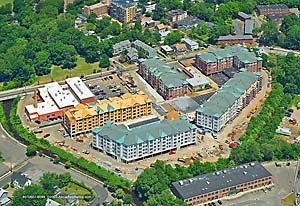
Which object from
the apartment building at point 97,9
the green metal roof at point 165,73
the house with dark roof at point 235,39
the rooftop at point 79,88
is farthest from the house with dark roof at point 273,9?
the rooftop at point 79,88

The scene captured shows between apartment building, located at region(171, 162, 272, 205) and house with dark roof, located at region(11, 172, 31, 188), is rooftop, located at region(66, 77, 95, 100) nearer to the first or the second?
house with dark roof, located at region(11, 172, 31, 188)

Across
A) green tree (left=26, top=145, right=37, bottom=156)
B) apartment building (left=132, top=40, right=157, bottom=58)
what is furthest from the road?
apartment building (left=132, top=40, right=157, bottom=58)

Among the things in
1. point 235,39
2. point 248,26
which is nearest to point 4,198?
point 235,39

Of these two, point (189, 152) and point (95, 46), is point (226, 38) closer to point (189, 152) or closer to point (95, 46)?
point (95, 46)

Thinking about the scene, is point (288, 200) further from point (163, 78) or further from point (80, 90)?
point (80, 90)

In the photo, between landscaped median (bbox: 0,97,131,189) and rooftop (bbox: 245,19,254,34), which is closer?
landscaped median (bbox: 0,97,131,189)

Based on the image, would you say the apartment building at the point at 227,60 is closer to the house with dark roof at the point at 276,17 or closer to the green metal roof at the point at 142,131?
the green metal roof at the point at 142,131
